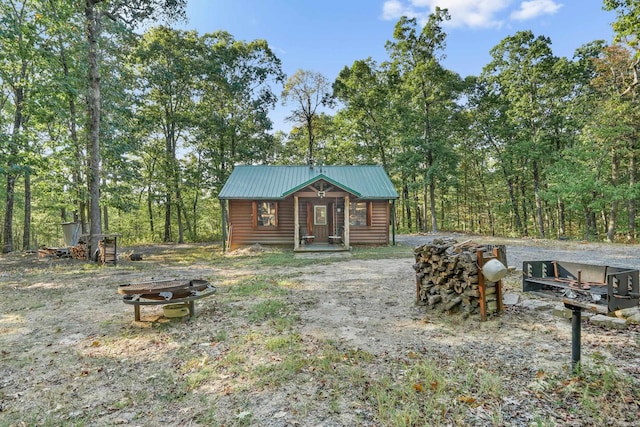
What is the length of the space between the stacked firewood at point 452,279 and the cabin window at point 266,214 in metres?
10.3

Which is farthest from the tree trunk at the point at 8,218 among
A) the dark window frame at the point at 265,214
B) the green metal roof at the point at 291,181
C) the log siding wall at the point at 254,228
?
the dark window frame at the point at 265,214

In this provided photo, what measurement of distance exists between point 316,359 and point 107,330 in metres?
3.37

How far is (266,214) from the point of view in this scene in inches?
604

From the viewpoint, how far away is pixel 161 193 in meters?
21.5

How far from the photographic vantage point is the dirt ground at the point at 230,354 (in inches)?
106

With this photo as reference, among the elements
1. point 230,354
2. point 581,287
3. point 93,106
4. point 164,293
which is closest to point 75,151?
point 93,106

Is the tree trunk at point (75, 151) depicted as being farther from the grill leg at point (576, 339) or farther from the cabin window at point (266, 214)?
the grill leg at point (576, 339)

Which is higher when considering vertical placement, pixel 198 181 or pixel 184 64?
pixel 184 64

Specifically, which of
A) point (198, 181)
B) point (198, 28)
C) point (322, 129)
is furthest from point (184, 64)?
point (322, 129)

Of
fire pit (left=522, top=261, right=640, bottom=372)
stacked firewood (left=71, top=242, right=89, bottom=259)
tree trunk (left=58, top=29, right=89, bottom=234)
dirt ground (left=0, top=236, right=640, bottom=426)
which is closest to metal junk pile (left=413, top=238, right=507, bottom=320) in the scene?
dirt ground (left=0, top=236, right=640, bottom=426)

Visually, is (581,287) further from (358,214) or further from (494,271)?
(358,214)

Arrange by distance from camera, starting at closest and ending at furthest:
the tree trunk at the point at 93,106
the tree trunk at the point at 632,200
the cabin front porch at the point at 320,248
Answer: the tree trunk at the point at 93,106 < the cabin front porch at the point at 320,248 < the tree trunk at the point at 632,200

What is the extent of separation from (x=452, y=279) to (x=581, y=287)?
179cm

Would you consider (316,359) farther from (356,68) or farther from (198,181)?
(356,68)
